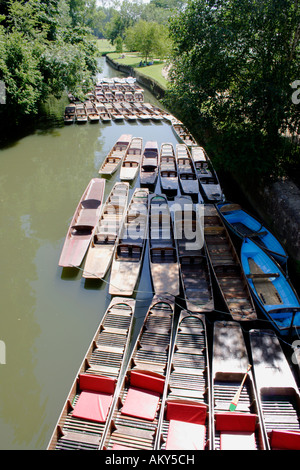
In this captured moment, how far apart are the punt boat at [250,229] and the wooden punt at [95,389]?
21.0ft

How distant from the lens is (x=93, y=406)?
774 centimetres

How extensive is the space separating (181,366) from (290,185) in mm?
10196

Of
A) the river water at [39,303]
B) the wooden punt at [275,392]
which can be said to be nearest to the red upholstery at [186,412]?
the wooden punt at [275,392]

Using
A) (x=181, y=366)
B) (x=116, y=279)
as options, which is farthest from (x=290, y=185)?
(x=181, y=366)

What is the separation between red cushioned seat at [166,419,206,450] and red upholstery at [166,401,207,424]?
10 cm

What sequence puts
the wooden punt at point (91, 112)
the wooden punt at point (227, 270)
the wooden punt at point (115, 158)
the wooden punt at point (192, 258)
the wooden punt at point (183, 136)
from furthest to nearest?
the wooden punt at point (91, 112), the wooden punt at point (183, 136), the wooden punt at point (115, 158), the wooden punt at point (192, 258), the wooden punt at point (227, 270)

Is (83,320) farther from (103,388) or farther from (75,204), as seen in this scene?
(75,204)

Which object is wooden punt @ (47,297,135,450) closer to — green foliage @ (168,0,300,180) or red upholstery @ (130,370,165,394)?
red upholstery @ (130,370,165,394)

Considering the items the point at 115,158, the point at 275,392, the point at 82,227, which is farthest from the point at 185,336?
the point at 115,158

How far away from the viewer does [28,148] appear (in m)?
25.6

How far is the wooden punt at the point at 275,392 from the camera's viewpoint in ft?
22.5

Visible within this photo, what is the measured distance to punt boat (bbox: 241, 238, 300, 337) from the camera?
9.84 metres

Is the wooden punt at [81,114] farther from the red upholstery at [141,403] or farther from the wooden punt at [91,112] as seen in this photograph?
the red upholstery at [141,403]

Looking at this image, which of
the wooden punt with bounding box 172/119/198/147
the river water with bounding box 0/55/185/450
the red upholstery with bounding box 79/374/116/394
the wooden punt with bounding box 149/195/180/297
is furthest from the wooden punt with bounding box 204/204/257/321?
the wooden punt with bounding box 172/119/198/147
